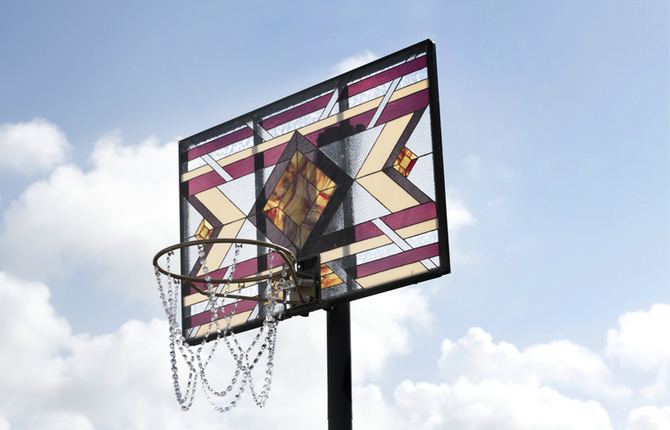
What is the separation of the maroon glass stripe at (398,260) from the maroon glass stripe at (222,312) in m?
0.92

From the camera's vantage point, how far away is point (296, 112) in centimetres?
553

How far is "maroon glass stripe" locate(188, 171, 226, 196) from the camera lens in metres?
5.85

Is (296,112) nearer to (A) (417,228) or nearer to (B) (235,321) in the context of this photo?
(A) (417,228)

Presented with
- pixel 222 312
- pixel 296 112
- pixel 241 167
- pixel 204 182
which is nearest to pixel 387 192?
pixel 296 112

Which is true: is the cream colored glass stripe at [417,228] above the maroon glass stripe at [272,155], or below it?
below

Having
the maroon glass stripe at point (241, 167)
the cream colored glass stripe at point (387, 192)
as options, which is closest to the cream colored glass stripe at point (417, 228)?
the cream colored glass stripe at point (387, 192)

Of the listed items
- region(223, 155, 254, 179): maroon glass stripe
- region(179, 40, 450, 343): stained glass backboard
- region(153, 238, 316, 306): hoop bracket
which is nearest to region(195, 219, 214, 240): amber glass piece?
region(179, 40, 450, 343): stained glass backboard

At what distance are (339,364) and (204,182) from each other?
1.65 meters

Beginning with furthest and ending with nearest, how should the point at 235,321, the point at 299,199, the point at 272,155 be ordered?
the point at 272,155
the point at 235,321
the point at 299,199

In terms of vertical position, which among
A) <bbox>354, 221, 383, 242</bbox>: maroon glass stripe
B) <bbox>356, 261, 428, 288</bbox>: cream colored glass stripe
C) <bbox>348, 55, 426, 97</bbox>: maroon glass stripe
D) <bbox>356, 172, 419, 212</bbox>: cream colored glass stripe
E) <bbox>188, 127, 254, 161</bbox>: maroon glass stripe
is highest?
<bbox>188, 127, 254, 161</bbox>: maroon glass stripe

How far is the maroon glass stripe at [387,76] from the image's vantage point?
16.5ft

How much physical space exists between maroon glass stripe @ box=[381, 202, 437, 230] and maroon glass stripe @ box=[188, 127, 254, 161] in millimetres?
1393

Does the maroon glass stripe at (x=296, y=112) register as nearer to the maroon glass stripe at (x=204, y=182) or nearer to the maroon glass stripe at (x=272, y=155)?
the maroon glass stripe at (x=272, y=155)

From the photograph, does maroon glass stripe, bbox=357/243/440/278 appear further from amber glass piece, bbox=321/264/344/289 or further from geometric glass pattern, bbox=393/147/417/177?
geometric glass pattern, bbox=393/147/417/177
